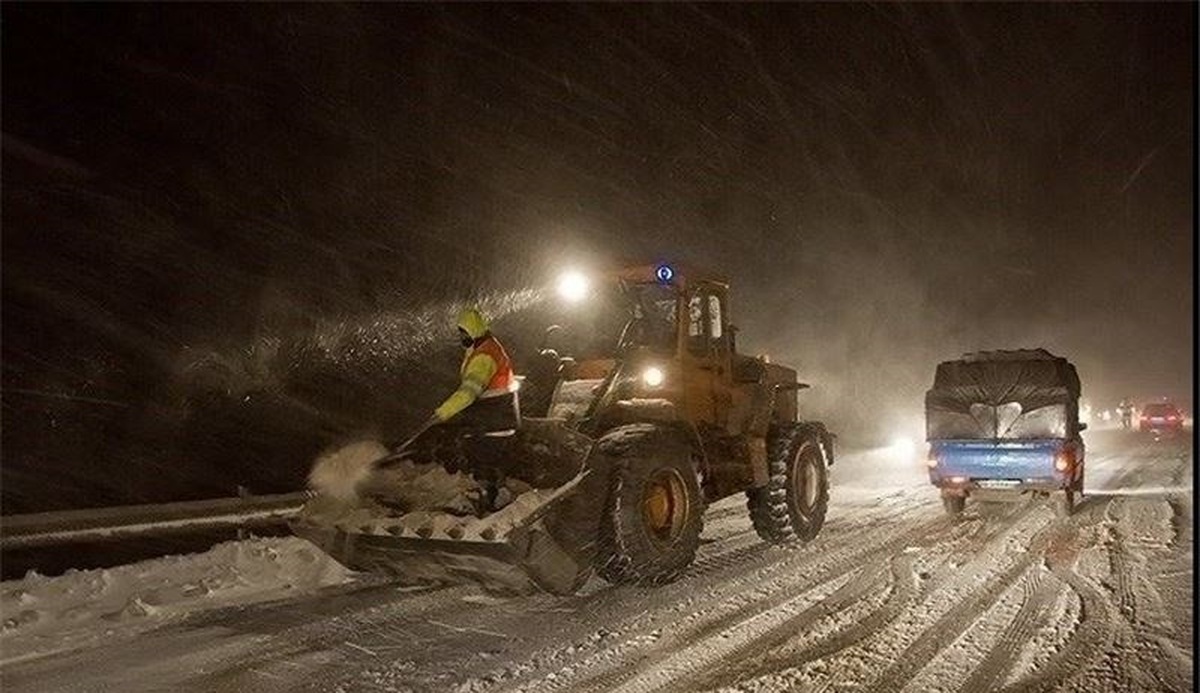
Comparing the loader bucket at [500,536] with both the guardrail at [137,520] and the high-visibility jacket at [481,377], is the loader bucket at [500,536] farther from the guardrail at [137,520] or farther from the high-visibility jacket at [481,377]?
the guardrail at [137,520]

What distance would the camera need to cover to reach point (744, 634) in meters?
5.79

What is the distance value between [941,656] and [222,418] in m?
25.3

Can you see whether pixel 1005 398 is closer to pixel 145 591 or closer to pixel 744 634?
pixel 744 634

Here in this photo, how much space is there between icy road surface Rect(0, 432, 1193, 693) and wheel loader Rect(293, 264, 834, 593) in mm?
400

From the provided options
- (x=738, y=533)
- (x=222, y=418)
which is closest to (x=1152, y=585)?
(x=738, y=533)

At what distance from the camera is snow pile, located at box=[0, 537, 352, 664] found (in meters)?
6.35

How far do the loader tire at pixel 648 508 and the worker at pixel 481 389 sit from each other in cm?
87

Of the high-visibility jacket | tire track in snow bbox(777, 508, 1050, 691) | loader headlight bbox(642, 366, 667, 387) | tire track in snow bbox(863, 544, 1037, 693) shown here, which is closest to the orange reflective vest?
the high-visibility jacket

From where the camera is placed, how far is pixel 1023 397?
11.8 metres

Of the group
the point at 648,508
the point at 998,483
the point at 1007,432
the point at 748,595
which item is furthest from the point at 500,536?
the point at 1007,432

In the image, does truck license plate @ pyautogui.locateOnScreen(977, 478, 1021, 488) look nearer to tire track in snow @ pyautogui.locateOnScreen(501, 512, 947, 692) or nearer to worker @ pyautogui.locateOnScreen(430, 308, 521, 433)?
tire track in snow @ pyautogui.locateOnScreen(501, 512, 947, 692)

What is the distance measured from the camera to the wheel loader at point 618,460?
625cm

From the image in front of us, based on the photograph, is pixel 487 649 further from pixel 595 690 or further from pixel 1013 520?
pixel 1013 520

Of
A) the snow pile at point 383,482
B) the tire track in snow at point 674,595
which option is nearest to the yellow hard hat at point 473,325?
the snow pile at point 383,482
